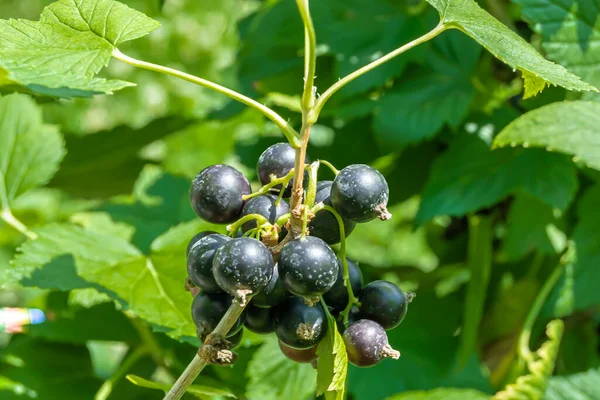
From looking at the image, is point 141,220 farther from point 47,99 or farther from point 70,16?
point 70,16

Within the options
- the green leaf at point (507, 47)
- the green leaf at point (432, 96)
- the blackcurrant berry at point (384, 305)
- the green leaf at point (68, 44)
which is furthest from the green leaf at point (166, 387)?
the green leaf at point (432, 96)

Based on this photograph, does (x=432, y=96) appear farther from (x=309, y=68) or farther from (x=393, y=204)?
(x=309, y=68)

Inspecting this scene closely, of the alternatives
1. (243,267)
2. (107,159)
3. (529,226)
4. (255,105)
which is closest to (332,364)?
(243,267)

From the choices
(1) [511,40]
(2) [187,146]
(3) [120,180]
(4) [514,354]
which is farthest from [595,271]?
(2) [187,146]

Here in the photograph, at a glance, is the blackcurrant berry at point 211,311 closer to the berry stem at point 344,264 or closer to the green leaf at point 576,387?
the berry stem at point 344,264

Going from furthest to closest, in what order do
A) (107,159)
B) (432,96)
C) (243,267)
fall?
(107,159), (432,96), (243,267)
